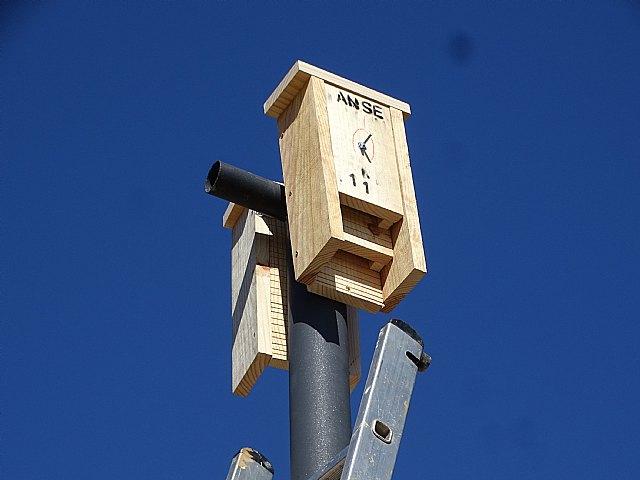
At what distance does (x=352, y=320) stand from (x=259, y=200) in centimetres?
50

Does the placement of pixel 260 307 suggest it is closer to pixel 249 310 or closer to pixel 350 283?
pixel 249 310

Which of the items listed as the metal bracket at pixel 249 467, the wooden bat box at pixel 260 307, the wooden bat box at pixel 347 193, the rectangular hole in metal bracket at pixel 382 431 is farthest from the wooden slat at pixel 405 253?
the rectangular hole in metal bracket at pixel 382 431

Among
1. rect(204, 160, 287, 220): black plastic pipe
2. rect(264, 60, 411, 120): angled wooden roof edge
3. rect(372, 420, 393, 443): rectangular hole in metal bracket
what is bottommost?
rect(372, 420, 393, 443): rectangular hole in metal bracket

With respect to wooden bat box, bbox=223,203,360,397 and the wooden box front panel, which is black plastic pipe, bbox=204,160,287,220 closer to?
wooden bat box, bbox=223,203,360,397

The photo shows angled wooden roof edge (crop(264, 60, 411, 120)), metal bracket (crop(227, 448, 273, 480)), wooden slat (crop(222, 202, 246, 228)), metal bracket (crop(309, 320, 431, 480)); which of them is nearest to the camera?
metal bracket (crop(309, 320, 431, 480))

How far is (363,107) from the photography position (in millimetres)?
3816

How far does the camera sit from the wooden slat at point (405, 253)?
3.43m

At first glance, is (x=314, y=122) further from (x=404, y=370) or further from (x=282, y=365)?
(x=404, y=370)

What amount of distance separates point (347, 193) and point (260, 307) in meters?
0.46

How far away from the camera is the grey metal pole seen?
10.2 ft

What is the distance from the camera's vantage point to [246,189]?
3.65 meters

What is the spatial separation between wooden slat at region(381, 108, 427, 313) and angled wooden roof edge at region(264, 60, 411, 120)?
261 mm

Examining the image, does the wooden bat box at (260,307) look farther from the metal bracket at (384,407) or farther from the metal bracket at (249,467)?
the metal bracket at (384,407)

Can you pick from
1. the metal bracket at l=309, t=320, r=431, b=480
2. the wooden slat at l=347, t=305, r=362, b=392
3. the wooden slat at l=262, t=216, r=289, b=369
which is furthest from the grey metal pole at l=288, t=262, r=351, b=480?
the metal bracket at l=309, t=320, r=431, b=480
